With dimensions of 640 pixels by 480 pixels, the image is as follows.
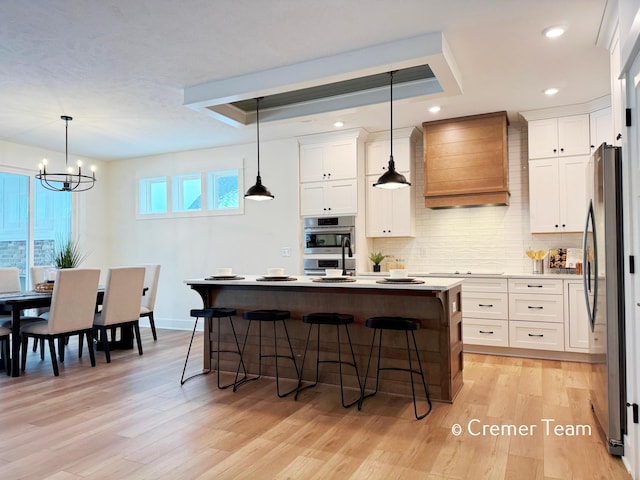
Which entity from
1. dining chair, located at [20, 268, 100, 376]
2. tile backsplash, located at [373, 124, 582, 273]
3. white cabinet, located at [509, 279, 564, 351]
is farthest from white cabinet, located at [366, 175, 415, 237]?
dining chair, located at [20, 268, 100, 376]

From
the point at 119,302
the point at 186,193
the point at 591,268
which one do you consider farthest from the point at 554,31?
the point at 186,193

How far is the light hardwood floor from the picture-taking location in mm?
2363

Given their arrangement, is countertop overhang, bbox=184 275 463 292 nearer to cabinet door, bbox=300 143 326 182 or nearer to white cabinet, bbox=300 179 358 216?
white cabinet, bbox=300 179 358 216

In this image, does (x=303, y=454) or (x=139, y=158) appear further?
(x=139, y=158)

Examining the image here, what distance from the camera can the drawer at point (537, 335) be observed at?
4591 millimetres

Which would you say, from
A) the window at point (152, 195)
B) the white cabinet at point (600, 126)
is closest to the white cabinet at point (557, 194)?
the white cabinet at point (600, 126)

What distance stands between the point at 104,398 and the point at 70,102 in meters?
2.97

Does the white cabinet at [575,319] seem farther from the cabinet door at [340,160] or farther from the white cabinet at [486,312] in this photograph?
the cabinet door at [340,160]

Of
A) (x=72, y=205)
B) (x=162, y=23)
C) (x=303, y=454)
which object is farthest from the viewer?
(x=72, y=205)

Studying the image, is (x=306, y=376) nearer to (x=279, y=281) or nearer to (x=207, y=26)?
(x=279, y=281)

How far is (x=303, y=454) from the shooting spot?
2.53 m

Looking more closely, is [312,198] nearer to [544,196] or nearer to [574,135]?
[544,196]

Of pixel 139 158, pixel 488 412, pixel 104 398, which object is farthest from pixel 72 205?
pixel 488 412

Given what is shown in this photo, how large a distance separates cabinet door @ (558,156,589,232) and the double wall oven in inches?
92.7
